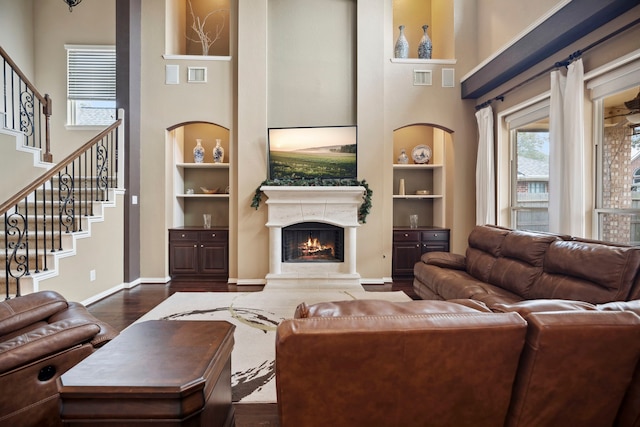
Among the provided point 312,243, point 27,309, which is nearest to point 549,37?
point 312,243

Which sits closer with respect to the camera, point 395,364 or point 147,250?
point 395,364

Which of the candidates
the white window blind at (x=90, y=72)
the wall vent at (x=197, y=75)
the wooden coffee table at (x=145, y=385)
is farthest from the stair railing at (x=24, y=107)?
the wooden coffee table at (x=145, y=385)

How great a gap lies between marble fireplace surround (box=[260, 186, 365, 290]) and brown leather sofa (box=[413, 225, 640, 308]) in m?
1.36

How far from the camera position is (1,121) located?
13.9 ft

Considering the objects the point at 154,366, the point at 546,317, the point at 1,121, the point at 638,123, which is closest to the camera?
the point at 154,366

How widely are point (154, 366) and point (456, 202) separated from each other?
542 cm

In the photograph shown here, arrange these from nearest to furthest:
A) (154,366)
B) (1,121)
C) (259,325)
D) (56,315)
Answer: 1. (154,366)
2. (56,315)
3. (259,325)
4. (1,121)

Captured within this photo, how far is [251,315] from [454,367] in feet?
9.97

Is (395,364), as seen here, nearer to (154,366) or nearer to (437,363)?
(437,363)

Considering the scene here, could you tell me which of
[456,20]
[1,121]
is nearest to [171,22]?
[1,121]

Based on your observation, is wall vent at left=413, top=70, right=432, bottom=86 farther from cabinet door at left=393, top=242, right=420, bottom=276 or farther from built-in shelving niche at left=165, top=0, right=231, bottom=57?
built-in shelving niche at left=165, top=0, right=231, bottom=57

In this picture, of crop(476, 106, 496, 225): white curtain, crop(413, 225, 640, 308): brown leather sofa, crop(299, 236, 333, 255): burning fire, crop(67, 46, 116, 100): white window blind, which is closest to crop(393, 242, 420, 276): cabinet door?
crop(476, 106, 496, 225): white curtain

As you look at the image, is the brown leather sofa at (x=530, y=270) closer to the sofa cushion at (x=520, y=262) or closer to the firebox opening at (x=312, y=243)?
the sofa cushion at (x=520, y=262)

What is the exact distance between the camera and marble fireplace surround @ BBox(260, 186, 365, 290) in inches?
203
